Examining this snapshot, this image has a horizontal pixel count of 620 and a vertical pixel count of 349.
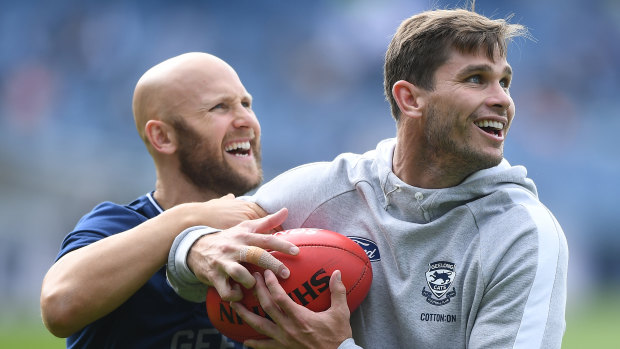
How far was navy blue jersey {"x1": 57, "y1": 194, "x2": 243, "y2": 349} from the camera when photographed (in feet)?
10.3

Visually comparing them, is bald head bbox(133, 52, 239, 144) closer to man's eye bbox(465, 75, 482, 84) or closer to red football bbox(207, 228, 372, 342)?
red football bbox(207, 228, 372, 342)

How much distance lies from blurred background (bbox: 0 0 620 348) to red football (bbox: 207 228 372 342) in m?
9.30

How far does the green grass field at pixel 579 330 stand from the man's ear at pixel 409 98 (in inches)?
302

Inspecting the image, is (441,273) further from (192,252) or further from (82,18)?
(82,18)

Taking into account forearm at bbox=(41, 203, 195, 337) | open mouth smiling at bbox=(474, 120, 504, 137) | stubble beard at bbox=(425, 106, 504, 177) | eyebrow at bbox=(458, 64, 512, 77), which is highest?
Answer: eyebrow at bbox=(458, 64, 512, 77)

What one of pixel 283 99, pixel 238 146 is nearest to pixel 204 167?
pixel 238 146

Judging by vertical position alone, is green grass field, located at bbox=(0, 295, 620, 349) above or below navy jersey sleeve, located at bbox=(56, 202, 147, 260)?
below

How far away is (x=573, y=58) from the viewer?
16.0 m

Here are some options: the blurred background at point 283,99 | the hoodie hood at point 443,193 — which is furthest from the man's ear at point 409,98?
the blurred background at point 283,99

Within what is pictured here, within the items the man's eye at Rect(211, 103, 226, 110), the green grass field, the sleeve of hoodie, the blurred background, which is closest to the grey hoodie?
the sleeve of hoodie

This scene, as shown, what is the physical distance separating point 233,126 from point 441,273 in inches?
58.5

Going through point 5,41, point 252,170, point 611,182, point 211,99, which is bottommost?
point 611,182

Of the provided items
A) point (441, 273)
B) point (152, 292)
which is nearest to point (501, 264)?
point (441, 273)

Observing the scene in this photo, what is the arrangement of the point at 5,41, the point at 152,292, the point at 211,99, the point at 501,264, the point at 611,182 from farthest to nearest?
the point at 611,182
the point at 5,41
the point at 211,99
the point at 152,292
the point at 501,264
